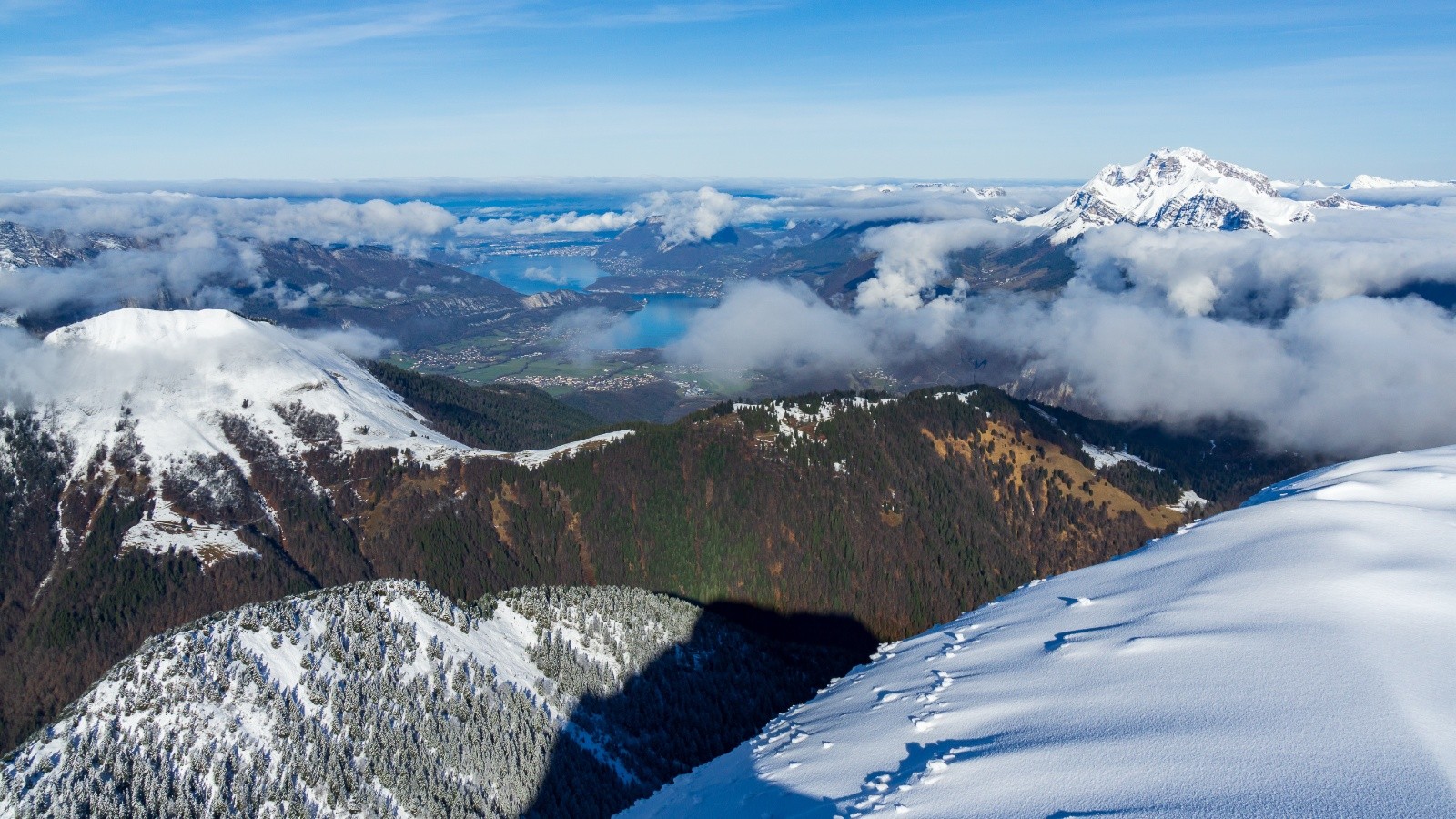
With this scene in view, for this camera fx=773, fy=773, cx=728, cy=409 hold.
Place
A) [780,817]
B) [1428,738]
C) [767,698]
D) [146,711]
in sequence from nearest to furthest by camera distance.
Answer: [1428,738], [780,817], [146,711], [767,698]

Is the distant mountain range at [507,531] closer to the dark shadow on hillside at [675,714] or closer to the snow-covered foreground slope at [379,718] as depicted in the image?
Answer: the dark shadow on hillside at [675,714]

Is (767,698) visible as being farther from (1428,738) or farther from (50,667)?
(50,667)

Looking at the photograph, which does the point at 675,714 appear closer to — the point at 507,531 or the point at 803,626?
the point at 803,626

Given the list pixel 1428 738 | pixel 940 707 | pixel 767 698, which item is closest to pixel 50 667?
pixel 767 698

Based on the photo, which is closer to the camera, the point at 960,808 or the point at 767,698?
the point at 960,808

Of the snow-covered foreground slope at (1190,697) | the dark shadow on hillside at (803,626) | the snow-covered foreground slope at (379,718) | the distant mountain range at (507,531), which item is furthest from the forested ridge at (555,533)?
the snow-covered foreground slope at (1190,697)

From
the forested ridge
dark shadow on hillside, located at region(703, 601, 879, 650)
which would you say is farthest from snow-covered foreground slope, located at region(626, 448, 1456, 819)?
the forested ridge
